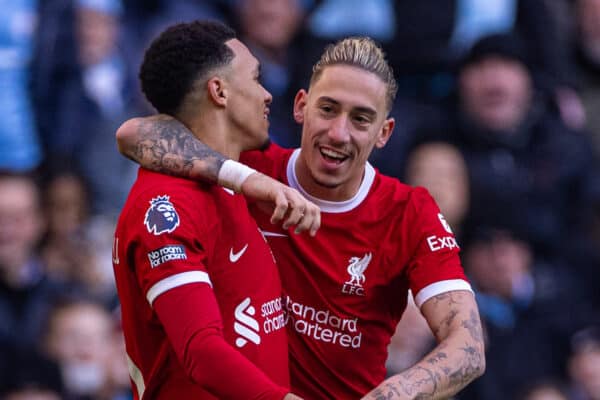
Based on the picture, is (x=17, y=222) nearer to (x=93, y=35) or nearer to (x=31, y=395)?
(x=31, y=395)

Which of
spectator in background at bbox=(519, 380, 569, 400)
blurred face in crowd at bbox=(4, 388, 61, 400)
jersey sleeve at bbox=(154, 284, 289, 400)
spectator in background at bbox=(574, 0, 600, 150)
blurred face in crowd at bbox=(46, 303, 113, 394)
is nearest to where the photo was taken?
jersey sleeve at bbox=(154, 284, 289, 400)

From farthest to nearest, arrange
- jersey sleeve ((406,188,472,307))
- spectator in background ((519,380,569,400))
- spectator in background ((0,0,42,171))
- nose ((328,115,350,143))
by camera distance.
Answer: spectator in background ((0,0,42,171)), spectator in background ((519,380,569,400)), nose ((328,115,350,143)), jersey sleeve ((406,188,472,307))

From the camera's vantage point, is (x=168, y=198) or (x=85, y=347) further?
(x=85, y=347)

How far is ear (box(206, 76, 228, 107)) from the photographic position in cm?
472

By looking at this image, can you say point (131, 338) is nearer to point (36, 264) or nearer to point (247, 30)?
point (36, 264)

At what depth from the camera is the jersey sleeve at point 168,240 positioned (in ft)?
14.1

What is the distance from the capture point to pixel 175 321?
4.24 meters

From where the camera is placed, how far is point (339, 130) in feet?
16.5

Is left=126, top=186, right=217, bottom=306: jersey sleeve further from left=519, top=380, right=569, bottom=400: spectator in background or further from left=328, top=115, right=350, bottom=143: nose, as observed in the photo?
left=519, top=380, right=569, bottom=400: spectator in background

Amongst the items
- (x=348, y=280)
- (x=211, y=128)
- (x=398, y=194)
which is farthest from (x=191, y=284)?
(x=398, y=194)

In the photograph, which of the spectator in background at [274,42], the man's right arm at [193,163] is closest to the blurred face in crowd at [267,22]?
the spectator in background at [274,42]

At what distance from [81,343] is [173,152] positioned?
3.41 metres

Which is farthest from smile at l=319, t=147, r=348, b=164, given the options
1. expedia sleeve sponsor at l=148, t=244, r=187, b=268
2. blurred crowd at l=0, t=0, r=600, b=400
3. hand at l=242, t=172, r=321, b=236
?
blurred crowd at l=0, t=0, r=600, b=400

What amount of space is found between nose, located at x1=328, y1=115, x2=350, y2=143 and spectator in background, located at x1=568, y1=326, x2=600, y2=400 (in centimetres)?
428
